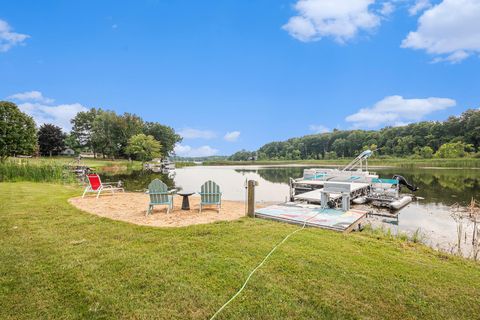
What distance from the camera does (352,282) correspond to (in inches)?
122

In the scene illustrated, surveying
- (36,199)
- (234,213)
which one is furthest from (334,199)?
(36,199)

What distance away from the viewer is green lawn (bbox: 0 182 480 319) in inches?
102

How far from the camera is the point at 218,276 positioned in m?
3.19

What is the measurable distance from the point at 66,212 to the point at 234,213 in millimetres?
4338

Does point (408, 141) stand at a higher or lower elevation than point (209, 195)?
higher

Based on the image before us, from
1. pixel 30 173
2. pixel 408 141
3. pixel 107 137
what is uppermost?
pixel 107 137

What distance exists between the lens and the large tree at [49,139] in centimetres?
5006

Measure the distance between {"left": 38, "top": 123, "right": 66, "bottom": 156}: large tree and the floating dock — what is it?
190ft

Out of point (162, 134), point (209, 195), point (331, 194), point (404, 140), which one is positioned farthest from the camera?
point (404, 140)

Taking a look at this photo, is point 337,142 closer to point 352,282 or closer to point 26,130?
point 26,130

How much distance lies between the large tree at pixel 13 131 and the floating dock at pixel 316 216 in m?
36.0

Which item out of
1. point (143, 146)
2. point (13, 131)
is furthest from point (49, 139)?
point (13, 131)

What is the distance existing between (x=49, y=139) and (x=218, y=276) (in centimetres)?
6032

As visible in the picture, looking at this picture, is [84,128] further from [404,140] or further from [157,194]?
[404,140]
